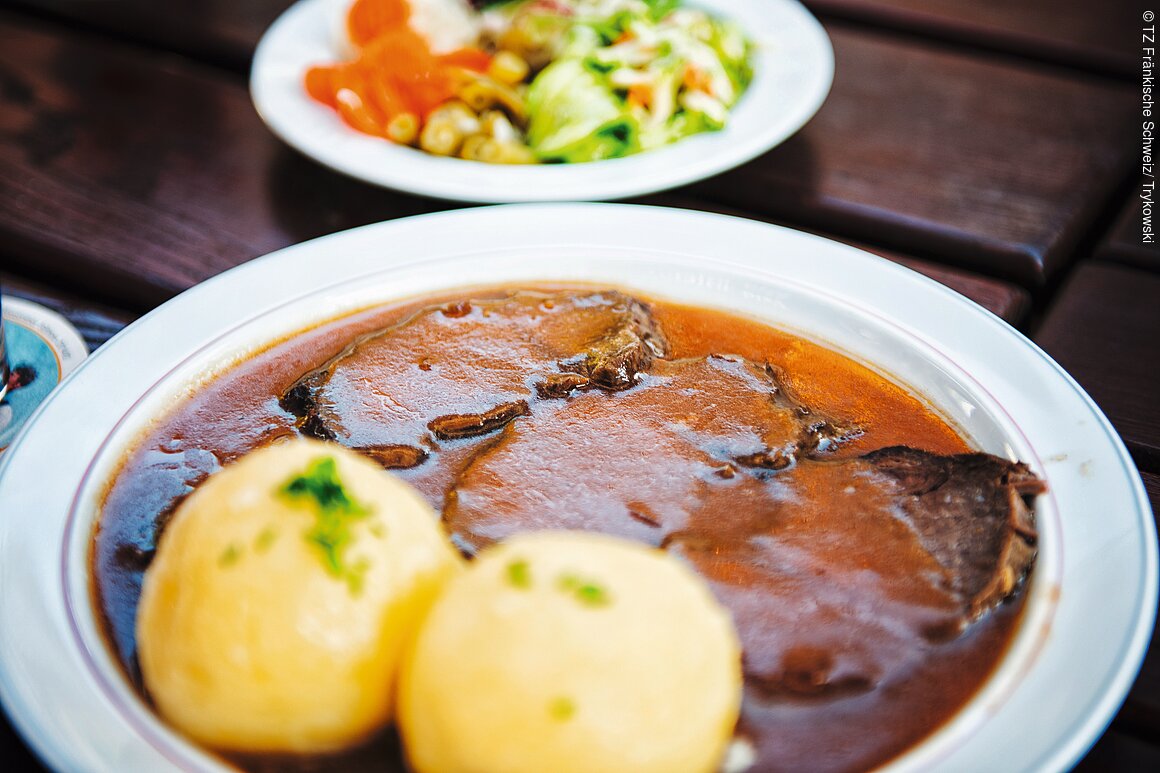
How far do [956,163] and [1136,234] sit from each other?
18.2 inches

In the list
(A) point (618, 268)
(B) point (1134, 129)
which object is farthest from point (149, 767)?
(B) point (1134, 129)

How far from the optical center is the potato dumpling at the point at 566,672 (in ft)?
3.09

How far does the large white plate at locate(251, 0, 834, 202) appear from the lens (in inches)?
87.2

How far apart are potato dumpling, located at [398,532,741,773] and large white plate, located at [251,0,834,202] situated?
4.32 feet

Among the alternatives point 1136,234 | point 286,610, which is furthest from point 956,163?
point 286,610

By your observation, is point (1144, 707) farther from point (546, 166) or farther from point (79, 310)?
point (79, 310)

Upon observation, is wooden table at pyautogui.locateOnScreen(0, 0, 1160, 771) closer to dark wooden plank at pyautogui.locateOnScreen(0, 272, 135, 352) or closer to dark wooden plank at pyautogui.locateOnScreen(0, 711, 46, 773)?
dark wooden plank at pyautogui.locateOnScreen(0, 272, 135, 352)

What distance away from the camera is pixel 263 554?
41.2 inches

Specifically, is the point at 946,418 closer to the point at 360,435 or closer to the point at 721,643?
the point at 721,643

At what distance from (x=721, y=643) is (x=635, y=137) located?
1.77 metres

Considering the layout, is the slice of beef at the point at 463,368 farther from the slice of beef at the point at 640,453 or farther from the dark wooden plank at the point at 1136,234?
the dark wooden plank at the point at 1136,234

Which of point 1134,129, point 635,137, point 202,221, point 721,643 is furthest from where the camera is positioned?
point 1134,129

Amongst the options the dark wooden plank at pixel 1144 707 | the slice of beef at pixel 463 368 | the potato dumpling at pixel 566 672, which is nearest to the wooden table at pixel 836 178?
the dark wooden plank at pixel 1144 707

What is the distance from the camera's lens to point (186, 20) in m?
3.28
